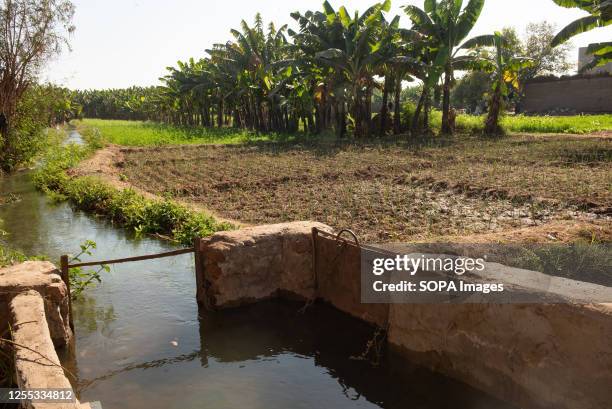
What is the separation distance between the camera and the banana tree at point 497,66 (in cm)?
2130

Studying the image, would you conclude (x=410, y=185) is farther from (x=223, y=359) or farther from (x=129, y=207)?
(x=223, y=359)

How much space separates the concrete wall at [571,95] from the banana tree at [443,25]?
8512mm

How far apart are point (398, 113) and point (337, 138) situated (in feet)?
10.6

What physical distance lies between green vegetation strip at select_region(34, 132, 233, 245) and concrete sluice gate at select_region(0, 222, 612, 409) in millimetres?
2038

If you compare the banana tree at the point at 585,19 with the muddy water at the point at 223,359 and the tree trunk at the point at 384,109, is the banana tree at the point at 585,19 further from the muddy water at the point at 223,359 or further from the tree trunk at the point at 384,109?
the muddy water at the point at 223,359

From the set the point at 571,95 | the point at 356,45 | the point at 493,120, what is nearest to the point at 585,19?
the point at 493,120

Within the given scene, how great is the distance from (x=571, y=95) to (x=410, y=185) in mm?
20145

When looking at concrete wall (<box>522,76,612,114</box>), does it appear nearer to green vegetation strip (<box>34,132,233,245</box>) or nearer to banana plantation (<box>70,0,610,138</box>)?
banana plantation (<box>70,0,610,138</box>)

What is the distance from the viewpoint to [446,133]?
24.6 metres

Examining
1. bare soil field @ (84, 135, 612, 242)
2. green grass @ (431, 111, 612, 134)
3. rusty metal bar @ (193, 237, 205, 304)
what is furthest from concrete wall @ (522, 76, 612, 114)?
rusty metal bar @ (193, 237, 205, 304)

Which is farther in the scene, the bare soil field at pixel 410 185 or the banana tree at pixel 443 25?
the banana tree at pixel 443 25

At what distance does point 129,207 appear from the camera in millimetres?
10133

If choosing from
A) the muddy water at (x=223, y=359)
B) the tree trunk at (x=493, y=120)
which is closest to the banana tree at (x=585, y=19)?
the tree trunk at (x=493, y=120)

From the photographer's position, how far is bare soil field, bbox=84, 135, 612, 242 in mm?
7973
